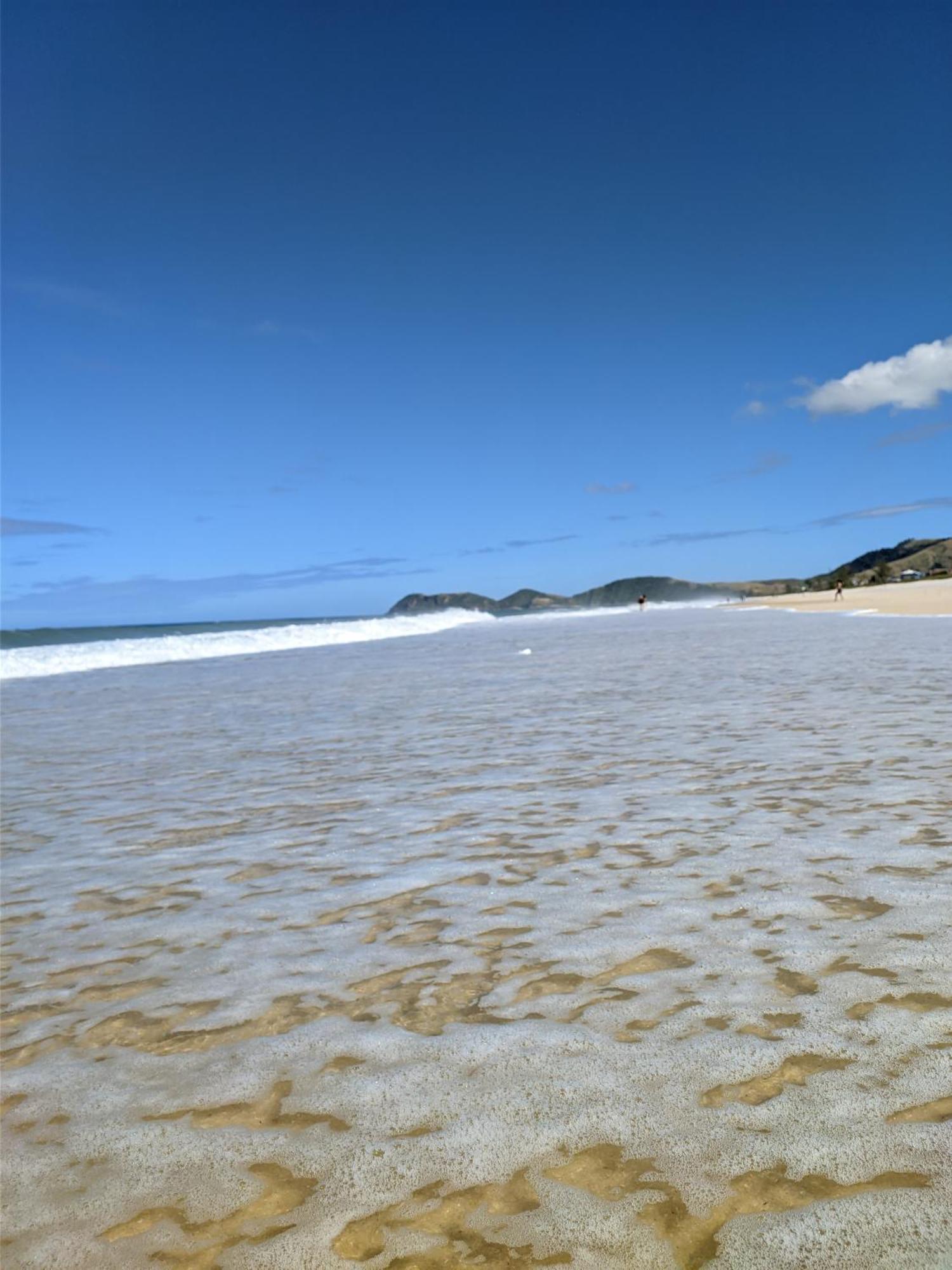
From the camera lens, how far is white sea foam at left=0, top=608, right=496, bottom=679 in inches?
1204

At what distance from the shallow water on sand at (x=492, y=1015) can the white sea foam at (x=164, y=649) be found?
79.4ft

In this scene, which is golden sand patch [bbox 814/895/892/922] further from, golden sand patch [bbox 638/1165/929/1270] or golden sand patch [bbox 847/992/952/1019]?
golden sand patch [bbox 638/1165/929/1270]

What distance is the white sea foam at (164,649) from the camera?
30578 mm

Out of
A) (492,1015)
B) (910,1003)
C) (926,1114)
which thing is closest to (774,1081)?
(926,1114)

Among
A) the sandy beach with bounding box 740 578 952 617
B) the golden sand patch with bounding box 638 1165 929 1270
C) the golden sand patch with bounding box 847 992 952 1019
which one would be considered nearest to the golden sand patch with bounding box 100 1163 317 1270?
the golden sand patch with bounding box 638 1165 929 1270

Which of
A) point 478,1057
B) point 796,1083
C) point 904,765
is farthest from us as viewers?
point 904,765

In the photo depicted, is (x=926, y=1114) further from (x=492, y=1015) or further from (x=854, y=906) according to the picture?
(x=854, y=906)

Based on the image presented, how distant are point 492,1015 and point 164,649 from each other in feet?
121

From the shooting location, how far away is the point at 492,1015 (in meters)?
3.57

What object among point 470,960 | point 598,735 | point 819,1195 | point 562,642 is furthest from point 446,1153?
point 562,642

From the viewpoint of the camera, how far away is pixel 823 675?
50.6ft

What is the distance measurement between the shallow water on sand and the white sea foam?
24.2 metres

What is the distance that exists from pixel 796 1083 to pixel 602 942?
1.43 meters

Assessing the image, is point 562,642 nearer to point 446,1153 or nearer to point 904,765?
point 904,765
